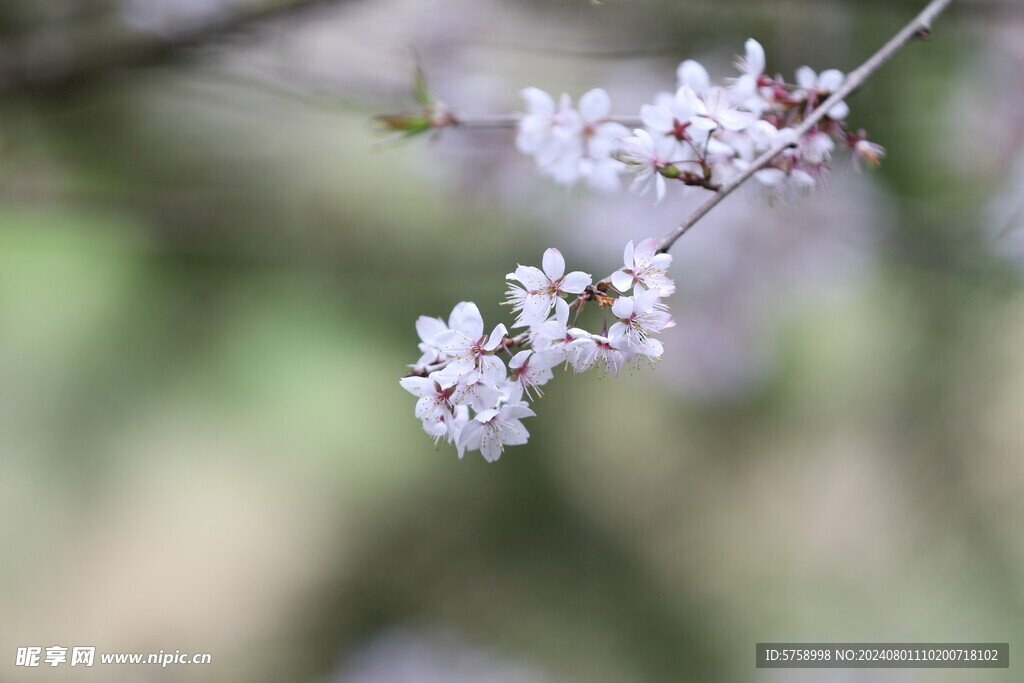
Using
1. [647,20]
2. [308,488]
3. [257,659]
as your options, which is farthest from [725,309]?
[257,659]

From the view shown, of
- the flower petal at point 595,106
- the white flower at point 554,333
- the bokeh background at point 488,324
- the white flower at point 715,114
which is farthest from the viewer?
the bokeh background at point 488,324

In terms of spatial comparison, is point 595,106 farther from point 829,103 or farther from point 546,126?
point 829,103

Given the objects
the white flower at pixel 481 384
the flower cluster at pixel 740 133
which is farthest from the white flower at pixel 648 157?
the white flower at pixel 481 384

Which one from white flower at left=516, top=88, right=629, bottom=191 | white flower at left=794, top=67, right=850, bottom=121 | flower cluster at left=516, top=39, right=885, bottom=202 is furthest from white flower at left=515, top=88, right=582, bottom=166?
white flower at left=794, top=67, right=850, bottom=121

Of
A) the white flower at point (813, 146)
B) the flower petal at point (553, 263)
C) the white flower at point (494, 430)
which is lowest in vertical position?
the white flower at point (494, 430)

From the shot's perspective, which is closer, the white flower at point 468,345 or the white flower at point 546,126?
the white flower at point 468,345

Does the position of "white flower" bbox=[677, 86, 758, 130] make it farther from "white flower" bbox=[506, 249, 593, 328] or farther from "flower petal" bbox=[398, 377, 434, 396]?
"flower petal" bbox=[398, 377, 434, 396]

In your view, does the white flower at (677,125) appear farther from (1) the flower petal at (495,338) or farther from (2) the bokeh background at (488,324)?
(2) the bokeh background at (488,324)
